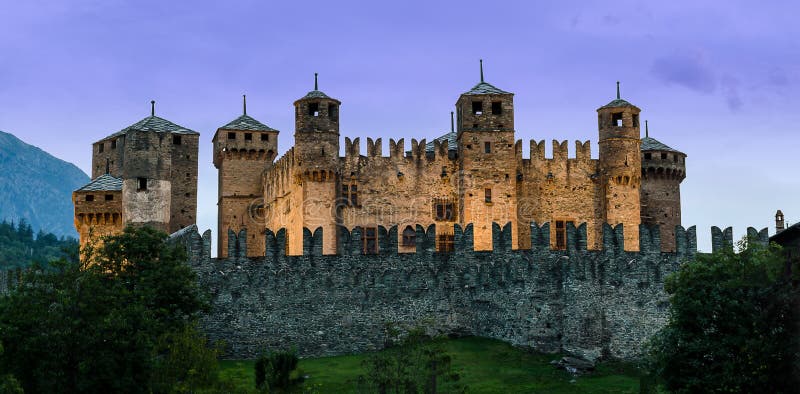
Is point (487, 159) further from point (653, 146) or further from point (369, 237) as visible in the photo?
point (653, 146)

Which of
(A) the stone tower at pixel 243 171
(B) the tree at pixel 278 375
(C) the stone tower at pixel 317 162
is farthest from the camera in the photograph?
(A) the stone tower at pixel 243 171

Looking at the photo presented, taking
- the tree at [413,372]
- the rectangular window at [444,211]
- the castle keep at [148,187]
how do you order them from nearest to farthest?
the tree at [413,372]
the rectangular window at [444,211]
the castle keep at [148,187]

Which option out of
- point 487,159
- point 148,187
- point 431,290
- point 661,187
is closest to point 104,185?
point 148,187

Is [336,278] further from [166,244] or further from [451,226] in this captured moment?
[451,226]

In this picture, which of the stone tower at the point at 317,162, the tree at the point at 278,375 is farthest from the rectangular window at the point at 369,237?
the tree at the point at 278,375

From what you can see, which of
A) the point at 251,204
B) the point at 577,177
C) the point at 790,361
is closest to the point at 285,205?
the point at 251,204

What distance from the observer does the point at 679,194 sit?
245ft

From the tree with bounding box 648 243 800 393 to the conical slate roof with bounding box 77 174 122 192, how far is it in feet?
139

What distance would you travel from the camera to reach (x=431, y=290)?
50781 mm

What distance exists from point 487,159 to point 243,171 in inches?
708

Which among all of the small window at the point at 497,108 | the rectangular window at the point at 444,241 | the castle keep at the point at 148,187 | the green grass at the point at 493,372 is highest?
the small window at the point at 497,108

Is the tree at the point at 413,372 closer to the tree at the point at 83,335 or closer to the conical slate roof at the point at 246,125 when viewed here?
the tree at the point at 83,335

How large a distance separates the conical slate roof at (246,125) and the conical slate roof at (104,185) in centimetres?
785

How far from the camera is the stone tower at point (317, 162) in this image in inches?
2586
